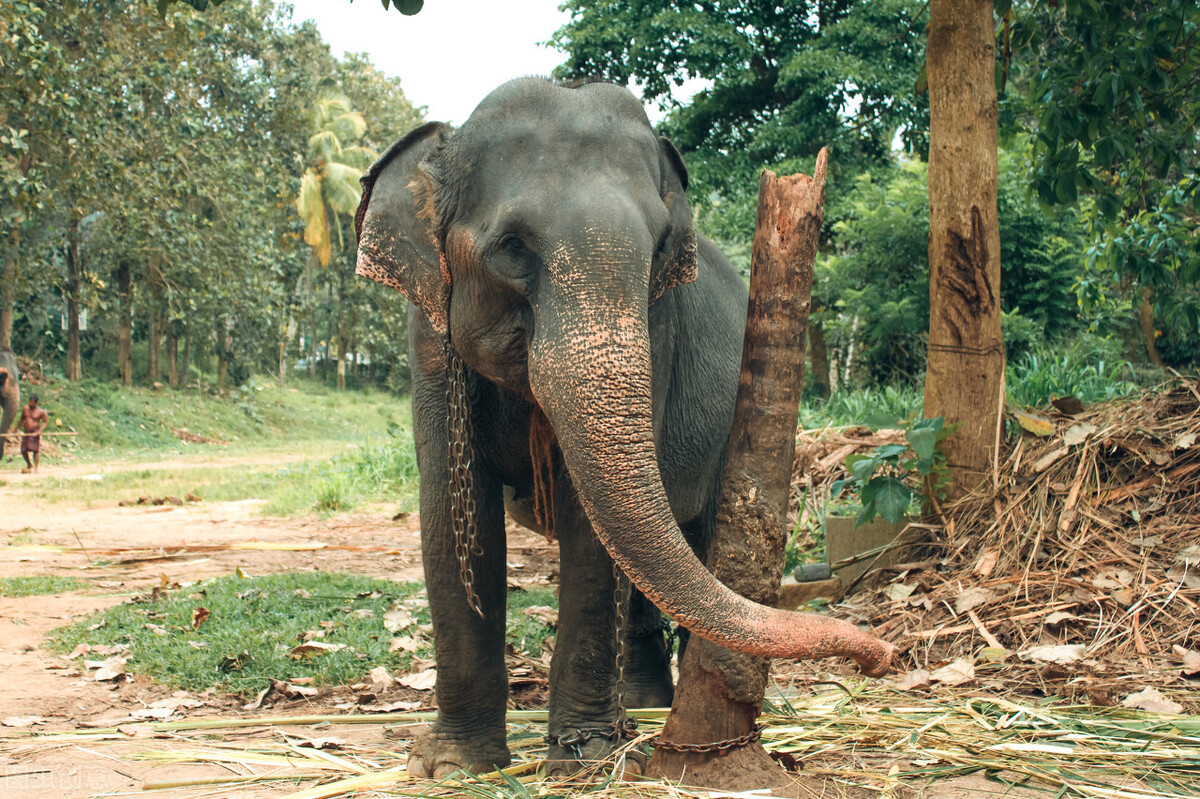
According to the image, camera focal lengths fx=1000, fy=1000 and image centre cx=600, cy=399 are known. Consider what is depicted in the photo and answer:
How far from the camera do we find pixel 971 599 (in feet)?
14.5

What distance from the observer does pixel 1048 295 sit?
12.8m

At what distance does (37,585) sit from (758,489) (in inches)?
224

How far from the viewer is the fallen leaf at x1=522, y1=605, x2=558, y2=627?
5.47m

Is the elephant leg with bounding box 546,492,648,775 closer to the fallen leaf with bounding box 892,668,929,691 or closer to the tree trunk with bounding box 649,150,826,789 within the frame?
the tree trunk with bounding box 649,150,826,789

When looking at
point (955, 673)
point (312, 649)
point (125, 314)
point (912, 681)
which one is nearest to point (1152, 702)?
point (955, 673)

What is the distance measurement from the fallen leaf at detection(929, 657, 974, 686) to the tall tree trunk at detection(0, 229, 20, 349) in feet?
54.5

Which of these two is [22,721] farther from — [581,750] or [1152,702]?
[1152,702]

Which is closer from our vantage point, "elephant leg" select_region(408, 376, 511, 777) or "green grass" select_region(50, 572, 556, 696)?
"elephant leg" select_region(408, 376, 511, 777)

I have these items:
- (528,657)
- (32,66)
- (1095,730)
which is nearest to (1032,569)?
(1095,730)

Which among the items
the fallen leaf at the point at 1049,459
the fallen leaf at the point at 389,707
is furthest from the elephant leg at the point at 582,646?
the fallen leaf at the point at 1049,459

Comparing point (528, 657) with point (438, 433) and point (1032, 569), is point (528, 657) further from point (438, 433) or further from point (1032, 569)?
point (1032, 569)

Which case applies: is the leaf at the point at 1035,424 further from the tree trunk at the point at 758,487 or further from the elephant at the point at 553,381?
the tree trunk at the point at 758,487

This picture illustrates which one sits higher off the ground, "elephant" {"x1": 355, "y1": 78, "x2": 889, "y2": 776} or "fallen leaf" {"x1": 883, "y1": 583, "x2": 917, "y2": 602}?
"elephant" {"x1": 355, "y1": 78, "x2": 889, "y2": 776}

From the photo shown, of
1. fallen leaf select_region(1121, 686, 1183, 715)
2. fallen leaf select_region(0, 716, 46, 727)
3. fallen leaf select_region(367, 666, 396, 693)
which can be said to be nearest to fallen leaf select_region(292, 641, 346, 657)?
fallen leaf select_region(367, 666, 396, 693)
